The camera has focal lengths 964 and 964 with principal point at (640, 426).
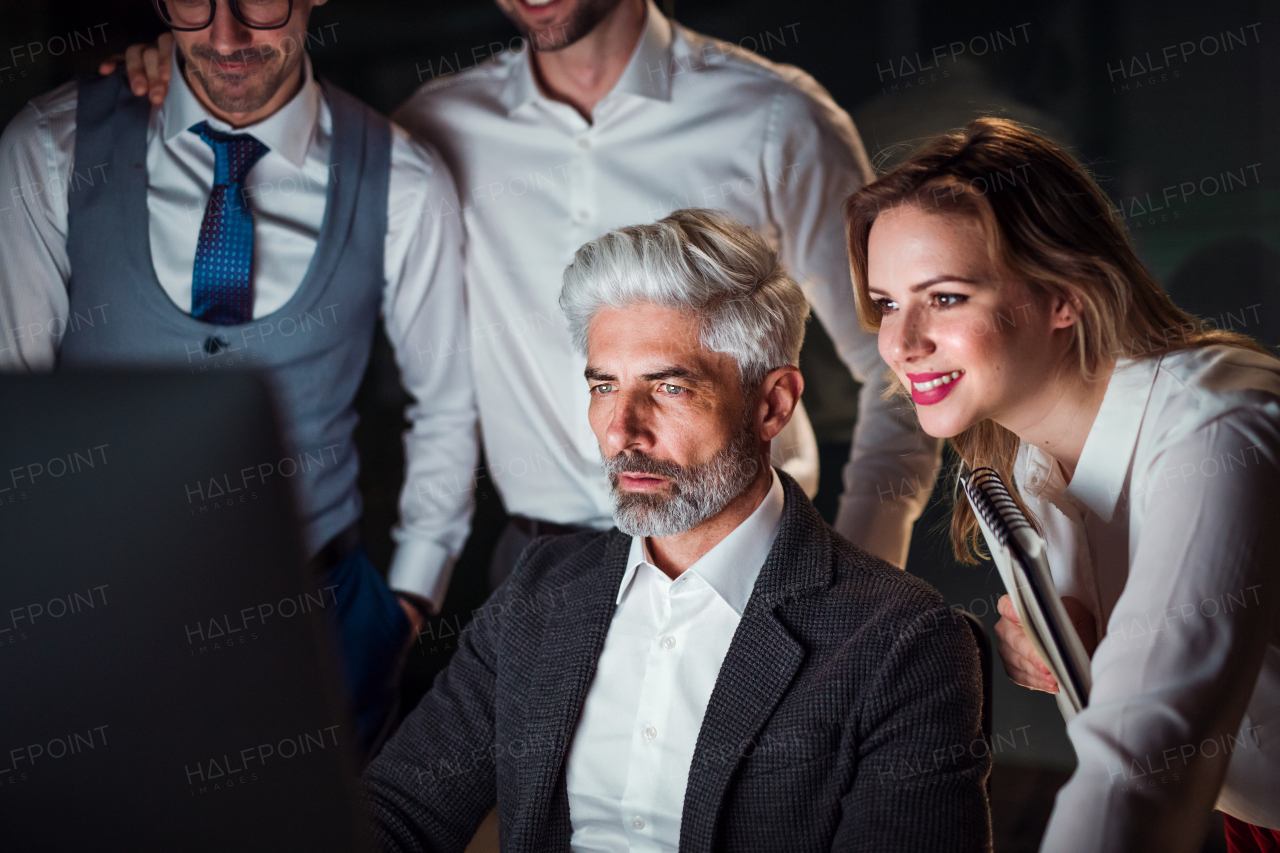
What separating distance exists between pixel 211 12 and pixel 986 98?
1887 mm

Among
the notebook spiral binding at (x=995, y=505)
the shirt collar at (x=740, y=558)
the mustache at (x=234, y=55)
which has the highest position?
the mustache at (x=234, y=55)

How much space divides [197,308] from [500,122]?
89 centimetres

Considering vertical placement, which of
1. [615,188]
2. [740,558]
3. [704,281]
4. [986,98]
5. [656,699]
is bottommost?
[656,699]

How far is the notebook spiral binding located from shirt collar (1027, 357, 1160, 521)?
0.59 ft

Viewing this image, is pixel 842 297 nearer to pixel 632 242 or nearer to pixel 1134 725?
pixel 632 242

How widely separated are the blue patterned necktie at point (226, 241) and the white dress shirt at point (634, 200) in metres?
0.46

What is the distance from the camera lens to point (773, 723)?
4.94 ft

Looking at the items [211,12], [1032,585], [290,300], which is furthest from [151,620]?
[211,12]

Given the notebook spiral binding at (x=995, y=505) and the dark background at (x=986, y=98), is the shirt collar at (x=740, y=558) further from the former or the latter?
the dark background at (x=986, y=98)

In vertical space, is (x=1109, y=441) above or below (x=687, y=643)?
above

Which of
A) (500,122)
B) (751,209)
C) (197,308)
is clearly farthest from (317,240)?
(751,209)

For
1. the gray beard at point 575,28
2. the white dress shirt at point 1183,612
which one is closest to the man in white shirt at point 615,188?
the gray beard at point 575,28

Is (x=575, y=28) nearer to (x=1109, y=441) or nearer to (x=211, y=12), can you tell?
(x=211, y=12)

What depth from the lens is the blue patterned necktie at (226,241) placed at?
7.79 feet
